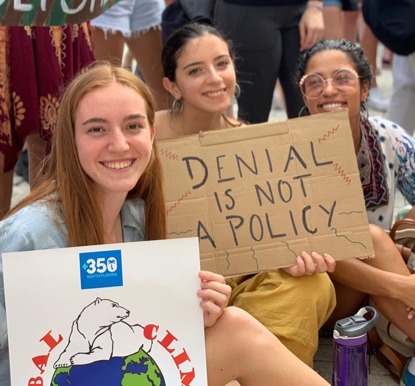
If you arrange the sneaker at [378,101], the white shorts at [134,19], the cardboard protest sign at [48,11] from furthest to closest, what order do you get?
the sneaker at [378,101] → the white shorts at [134,19] → the cardboard protest sign at [48,11]

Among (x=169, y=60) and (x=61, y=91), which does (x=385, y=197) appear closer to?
(x=169, y=60)

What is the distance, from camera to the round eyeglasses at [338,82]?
2719 millimetres

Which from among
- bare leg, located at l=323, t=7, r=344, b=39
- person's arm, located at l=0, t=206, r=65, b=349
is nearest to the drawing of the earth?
person's arm, located at l=0, t=206, r=65, b=349

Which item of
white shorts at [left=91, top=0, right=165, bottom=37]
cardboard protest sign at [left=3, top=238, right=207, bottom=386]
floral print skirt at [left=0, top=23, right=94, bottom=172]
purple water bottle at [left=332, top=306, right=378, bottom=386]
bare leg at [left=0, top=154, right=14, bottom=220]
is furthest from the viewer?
white shorts at [left=91, top=0, right=165, bottom=37]

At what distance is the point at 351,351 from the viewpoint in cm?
218

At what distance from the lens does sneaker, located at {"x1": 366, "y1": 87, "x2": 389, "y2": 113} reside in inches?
235

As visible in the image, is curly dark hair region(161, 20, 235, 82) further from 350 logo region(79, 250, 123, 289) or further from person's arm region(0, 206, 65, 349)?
350 logo region(79, 250, 123, 289)

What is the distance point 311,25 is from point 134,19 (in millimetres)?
886

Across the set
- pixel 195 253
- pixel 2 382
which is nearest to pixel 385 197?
pixel 195 253

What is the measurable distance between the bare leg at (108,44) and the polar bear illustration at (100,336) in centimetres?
218

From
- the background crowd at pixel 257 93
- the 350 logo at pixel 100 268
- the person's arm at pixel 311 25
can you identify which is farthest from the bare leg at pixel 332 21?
the 350 logo at pixel 100 268

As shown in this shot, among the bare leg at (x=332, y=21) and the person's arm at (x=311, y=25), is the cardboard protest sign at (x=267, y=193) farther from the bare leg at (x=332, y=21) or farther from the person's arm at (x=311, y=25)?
the bare leg at (x=332, y=21)

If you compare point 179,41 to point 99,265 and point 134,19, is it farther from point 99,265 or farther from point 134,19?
point 99,265

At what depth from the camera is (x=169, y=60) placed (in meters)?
2.99
